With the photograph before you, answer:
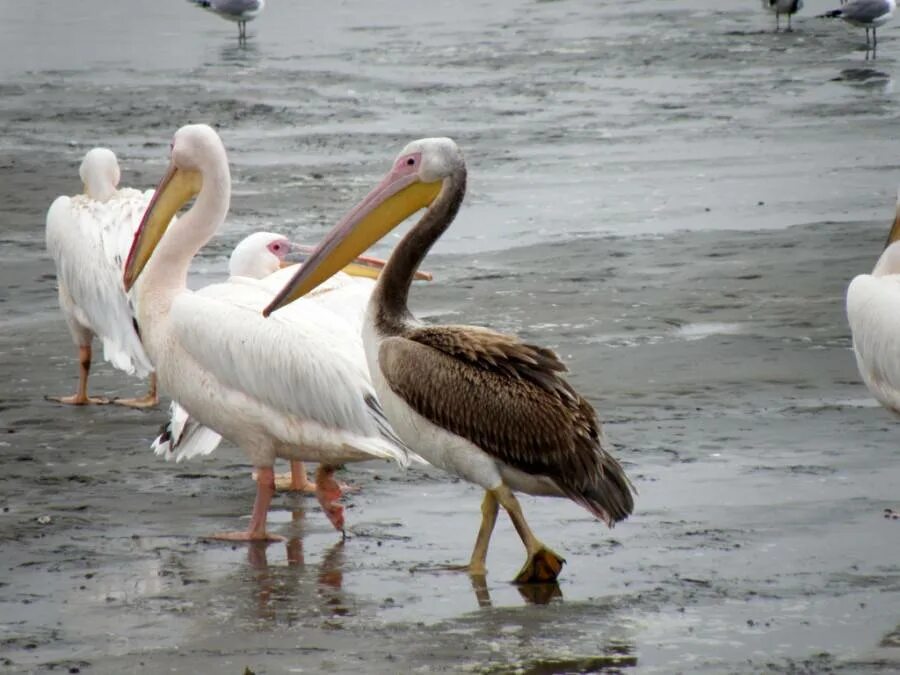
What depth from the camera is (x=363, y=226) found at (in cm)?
630

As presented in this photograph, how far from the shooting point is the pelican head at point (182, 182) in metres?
6.87

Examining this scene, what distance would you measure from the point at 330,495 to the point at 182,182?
1.49m

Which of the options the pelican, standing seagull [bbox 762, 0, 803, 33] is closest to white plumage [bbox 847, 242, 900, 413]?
the pelican

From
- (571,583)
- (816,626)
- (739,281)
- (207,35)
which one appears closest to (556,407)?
(571,583)

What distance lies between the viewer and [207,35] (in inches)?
1052

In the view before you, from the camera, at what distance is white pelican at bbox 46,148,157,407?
833 cm

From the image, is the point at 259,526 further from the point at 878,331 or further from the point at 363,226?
the point at 878,331

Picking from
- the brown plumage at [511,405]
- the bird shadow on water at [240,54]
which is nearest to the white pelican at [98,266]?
the brown plumage at [511,405]

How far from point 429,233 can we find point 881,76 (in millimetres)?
14218

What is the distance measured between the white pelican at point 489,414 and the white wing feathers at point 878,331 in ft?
4.52

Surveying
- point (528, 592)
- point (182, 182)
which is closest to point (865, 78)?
point (182, 182)

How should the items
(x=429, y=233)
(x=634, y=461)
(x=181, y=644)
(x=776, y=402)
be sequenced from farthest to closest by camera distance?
(x=776, y=402)
(x=634, y=461)
(x=429, y=233)
(x=181, y=644)

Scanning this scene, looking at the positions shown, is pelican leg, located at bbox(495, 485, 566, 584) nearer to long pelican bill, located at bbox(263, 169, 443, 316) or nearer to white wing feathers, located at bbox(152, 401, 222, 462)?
long pelican bill, located at bbox(263, 169, 443, 316)

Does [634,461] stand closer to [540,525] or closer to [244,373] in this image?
[540,525]
